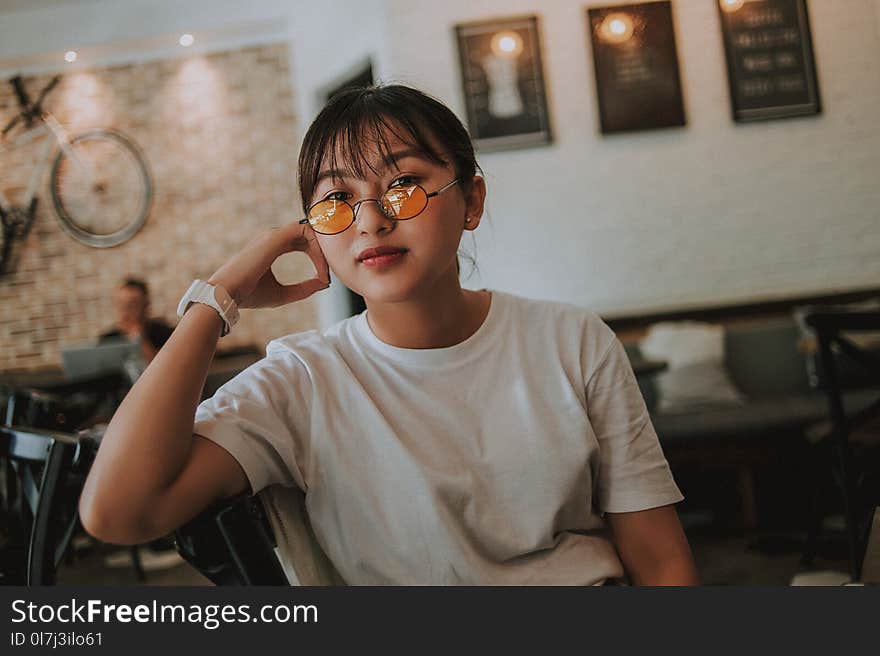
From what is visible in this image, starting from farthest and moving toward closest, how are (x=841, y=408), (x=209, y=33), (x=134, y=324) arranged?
(x=209, y=33)
(x=134, y=324)
(x=841, y=408)

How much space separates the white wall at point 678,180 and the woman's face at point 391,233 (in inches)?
28.5

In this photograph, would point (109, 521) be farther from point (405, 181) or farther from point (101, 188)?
point (101, 188)

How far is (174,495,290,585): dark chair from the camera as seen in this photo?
0.79m

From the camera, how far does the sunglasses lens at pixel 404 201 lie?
0.88m

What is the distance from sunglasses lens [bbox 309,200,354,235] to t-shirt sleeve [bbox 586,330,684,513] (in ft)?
1.07

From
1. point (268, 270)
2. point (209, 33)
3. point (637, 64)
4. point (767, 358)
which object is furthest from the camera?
point (209, 33)

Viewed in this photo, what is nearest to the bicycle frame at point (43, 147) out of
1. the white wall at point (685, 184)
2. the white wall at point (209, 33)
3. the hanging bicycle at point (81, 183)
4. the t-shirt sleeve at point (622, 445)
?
the hanging bicycle at point (81, 183)

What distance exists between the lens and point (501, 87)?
1.78 m

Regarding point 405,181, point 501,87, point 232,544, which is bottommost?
point 232,544

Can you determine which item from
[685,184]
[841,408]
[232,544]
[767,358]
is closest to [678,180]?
[685,184]

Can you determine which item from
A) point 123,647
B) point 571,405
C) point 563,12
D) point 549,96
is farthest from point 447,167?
point 549,96

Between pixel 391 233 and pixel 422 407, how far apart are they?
196 millimetres

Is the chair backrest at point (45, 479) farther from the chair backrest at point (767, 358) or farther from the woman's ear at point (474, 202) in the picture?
the chair backrest at point (767, 358)

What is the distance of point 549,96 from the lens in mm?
1720
